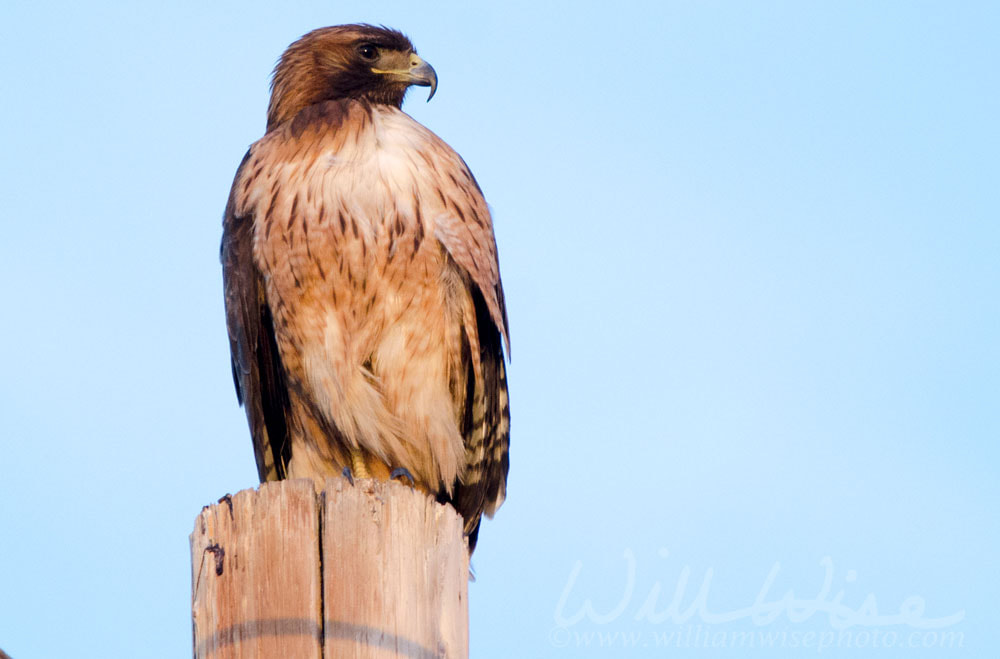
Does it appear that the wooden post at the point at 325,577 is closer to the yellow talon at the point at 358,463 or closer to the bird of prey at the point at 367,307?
the bird of prey at the point at 367,307

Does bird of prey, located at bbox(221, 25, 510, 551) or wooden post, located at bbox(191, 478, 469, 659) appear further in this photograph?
bird of prey, located at bbox(221, 25, 510, 551)

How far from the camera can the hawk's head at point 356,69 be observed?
5.38 metres

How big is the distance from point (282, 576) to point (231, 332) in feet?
7.49

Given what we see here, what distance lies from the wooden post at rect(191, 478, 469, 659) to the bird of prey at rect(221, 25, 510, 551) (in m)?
1.56

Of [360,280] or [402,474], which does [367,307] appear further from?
[402,474]

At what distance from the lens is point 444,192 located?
4840mm

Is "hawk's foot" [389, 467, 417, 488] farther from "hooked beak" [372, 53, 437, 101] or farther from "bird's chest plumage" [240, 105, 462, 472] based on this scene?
"hooked beak" [372, 53, 437, 101]

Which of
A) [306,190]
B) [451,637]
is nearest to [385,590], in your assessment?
[451,637]

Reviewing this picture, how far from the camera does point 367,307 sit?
4.73 metres

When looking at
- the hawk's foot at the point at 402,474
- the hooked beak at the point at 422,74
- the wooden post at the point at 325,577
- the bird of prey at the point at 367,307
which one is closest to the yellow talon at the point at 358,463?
the bird of prey at the point at 367,307

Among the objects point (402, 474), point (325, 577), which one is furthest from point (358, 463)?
point (325, 577)

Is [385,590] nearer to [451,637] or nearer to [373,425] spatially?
[451,637]

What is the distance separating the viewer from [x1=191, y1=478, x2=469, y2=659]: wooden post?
2.82m

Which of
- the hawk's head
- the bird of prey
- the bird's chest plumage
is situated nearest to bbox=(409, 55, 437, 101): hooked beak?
the hawk's head
